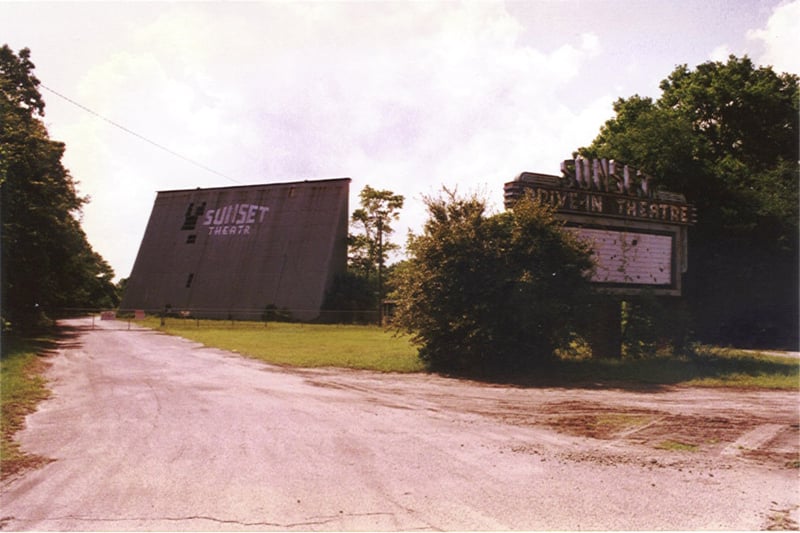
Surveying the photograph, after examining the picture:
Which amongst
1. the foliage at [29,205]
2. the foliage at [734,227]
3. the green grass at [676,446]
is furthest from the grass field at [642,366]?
the foliage at [734,227]

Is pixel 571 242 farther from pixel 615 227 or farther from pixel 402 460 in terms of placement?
pixel 402 460

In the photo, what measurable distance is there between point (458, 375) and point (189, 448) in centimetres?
991

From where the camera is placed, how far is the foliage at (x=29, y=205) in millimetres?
21781

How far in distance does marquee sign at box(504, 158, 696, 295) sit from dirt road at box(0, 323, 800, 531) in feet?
21.9

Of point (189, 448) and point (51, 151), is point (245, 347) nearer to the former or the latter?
point (51, 151)

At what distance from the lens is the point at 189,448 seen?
7664 mm

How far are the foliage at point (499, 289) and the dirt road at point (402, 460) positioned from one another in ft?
11.1

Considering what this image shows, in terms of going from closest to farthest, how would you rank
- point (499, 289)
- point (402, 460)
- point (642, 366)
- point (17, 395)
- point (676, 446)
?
1. point (402, 460)
2. point (676, 446)
3. point (17, 395)
4. point (499, 289)
5. point (642, 366)

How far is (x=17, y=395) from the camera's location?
1184cm

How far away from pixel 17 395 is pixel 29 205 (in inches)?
598

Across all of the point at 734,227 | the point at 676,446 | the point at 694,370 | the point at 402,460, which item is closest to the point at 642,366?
the point at 694,370

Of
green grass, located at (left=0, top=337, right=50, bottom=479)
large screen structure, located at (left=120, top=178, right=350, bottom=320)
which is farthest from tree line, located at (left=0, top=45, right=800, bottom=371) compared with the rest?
large screen structure, located at (left=120, top=178, right=350, bottom=320)

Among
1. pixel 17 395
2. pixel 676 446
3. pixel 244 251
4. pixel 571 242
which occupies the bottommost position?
pixel 17 395

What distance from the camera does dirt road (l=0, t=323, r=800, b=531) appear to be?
5.29m
